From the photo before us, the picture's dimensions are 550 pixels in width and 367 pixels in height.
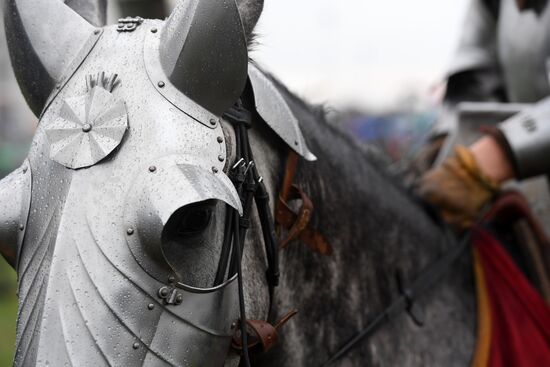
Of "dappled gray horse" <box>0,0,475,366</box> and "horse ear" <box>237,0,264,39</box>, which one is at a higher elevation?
"horse ear" <box>237,0,264,39</box>

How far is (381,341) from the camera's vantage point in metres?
3.09

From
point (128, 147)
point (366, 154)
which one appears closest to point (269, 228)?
point (128, 147)

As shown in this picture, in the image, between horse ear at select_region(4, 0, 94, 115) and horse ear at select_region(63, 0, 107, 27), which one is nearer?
horse ear at select_region(4, 0, 94, 115)

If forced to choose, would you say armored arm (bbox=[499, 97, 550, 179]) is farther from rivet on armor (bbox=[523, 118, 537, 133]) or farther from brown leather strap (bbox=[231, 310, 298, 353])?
brown leather strap (bbox=[231, 310, 298, 353])

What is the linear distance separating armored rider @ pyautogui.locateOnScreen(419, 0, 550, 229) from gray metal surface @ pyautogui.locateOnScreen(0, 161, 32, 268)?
Answer: 202 cm

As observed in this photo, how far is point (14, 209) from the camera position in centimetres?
220

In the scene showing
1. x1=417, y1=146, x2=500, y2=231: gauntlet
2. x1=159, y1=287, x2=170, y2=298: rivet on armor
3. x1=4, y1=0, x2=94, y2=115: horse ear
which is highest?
x1=4, y1=0, x2=94, y2=115: horse ear

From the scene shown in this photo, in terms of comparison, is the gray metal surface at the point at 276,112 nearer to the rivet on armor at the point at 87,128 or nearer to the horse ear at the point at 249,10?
the horse ear at the point at 249,10

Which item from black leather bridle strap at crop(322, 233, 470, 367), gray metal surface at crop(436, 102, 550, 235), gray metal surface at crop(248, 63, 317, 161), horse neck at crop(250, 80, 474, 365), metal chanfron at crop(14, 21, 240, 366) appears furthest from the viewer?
gray metal surface at crop(436, 102, 550, 235)

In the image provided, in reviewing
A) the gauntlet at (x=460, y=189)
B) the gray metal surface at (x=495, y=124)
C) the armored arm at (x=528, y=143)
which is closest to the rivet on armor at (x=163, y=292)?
the gauntlet at (x=460, y=189)

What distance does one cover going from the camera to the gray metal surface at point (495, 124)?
13.4ft

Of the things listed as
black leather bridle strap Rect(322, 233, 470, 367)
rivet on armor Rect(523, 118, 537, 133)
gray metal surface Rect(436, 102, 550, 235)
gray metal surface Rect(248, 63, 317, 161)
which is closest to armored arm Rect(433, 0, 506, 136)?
gray metal surface Rect(436, 102, 550, 235)

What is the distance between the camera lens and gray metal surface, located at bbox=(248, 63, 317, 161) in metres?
2.50

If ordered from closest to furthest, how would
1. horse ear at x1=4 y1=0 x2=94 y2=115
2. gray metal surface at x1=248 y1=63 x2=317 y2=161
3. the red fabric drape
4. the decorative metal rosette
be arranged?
the decorative metal rosette, horse ear at x1=4 y1=0 x2=94 y2=115, gray metal surface at x1=248 y1=63 x2=317 y2=161, the red fabric drape
